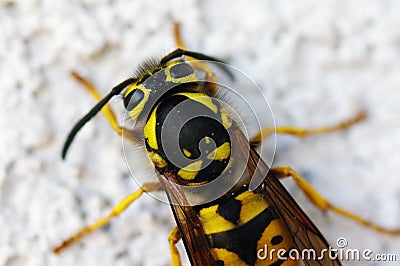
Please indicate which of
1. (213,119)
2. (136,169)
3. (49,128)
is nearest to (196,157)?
(213,119)

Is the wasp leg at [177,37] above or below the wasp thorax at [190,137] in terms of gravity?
above

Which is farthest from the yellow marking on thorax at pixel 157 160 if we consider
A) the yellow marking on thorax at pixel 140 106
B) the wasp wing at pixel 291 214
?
the wasp wing at pixel 291 214

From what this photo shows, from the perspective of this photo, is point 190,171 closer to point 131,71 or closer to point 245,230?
point 245,230

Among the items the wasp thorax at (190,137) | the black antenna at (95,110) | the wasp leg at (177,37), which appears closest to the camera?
the wasp thorax at (190,137)

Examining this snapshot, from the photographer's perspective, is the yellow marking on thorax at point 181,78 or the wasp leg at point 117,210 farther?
the wasp leg at point 117,210

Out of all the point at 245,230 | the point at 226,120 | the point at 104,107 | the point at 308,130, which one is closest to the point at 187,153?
the point at 226,120

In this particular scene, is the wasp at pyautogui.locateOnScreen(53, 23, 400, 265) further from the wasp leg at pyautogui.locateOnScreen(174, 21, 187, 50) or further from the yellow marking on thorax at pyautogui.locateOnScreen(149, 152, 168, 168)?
the wasp leg at pyautogui.locateOnScreen(174, 21, 187, 50)

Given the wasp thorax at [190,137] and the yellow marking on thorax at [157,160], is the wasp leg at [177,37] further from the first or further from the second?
the yellow marking on thorax at [157,160]
